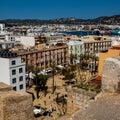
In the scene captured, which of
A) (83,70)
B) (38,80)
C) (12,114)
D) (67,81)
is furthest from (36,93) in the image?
(12,114)

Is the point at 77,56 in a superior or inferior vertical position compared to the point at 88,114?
inferior

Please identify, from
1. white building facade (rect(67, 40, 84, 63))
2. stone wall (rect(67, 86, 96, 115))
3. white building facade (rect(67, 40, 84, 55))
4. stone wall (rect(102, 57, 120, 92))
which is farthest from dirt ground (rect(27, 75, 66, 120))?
stone wall (rect(102, 57, 120, 92))

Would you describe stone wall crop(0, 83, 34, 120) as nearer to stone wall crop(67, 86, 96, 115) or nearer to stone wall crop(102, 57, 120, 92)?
stone wall crop(67, 86, 96, 115)

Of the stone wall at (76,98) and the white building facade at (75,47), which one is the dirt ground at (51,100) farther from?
the white building facade at (75,47)

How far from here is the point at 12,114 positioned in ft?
34.6

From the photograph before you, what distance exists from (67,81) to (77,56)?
21.3 meters

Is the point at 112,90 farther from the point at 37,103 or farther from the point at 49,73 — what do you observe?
the point at 49,73

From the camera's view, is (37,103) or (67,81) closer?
(37,103)

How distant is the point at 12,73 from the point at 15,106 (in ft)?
98.6

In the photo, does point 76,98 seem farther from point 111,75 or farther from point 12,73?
point 12,73

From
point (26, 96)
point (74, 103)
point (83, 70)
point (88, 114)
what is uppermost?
point (88, 114)

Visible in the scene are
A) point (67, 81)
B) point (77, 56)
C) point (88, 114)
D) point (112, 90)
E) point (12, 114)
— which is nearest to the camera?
point (88, 114)

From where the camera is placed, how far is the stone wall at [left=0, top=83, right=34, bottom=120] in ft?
34.0

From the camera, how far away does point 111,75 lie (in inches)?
321
